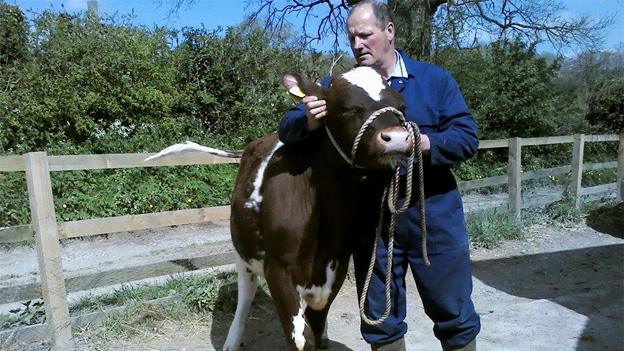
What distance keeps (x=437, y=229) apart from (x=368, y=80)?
2.35ft

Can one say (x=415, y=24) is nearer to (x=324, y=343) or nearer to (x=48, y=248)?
(x=324, y=343)

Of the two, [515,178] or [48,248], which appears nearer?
[48,248]

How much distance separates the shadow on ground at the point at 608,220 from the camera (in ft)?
26.0

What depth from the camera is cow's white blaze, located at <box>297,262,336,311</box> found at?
2691mm

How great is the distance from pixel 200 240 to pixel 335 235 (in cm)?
581

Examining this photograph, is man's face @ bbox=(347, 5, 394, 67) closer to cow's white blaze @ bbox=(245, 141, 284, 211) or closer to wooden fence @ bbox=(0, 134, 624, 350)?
cow's white blaze @ bbox=(245, 141, 284, 211)

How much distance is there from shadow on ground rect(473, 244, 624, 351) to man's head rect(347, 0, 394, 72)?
2511 mm

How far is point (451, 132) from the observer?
2.28 metres

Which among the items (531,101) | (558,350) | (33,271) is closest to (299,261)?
(558,350)

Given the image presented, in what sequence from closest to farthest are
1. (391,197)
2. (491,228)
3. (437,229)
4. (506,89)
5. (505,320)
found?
1. (391,197)
2. (437,229)
3. (505,320)
4. (491,228)
5. (506,89)

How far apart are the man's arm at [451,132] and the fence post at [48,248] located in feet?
8.96

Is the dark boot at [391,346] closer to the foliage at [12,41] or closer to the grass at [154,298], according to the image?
the grass at [154,298]

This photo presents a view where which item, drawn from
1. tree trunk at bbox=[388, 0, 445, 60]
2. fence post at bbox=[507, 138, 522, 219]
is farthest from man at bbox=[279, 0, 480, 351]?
tree trunk at bbox=[388, 0, 445, 60]

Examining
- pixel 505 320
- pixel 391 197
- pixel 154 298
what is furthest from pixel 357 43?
pixel 154 298
